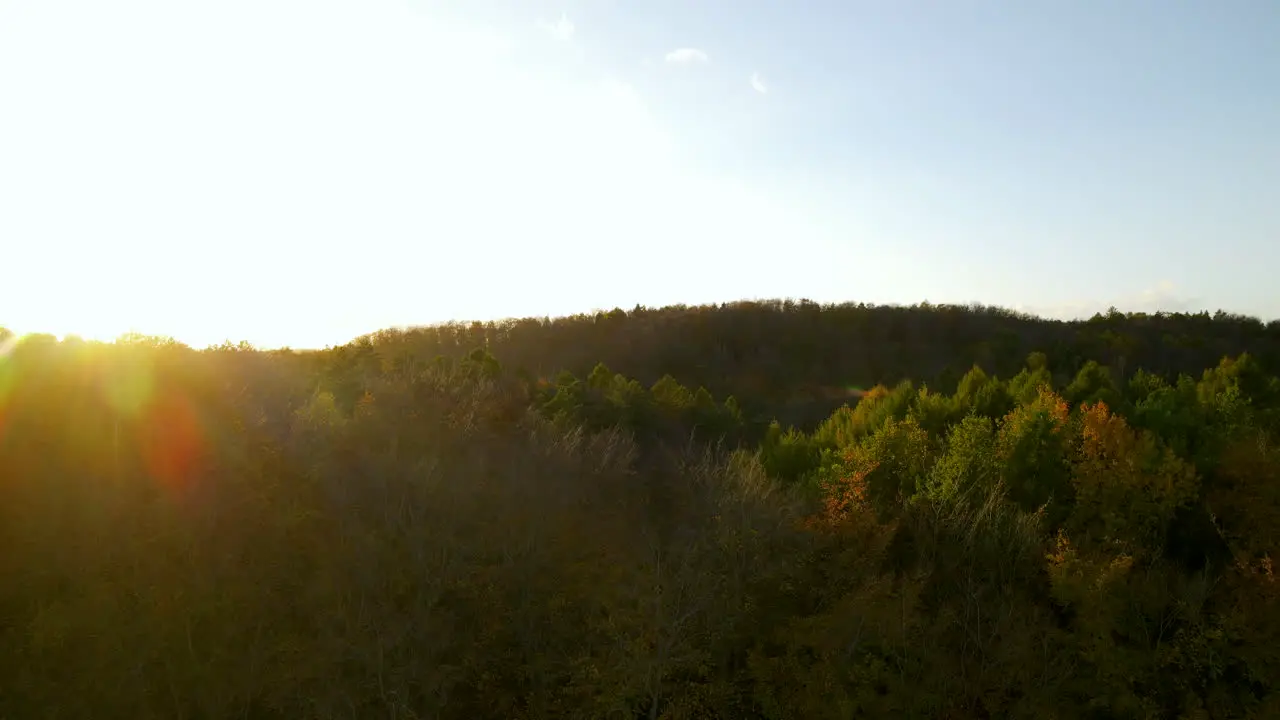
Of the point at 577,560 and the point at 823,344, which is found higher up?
the point at 823,344

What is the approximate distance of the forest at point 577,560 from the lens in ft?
62.5

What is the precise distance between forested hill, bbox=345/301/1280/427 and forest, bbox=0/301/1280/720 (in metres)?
30.2

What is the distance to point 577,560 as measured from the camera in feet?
76.8

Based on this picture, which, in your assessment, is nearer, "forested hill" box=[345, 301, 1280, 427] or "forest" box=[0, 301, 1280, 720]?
"forest" box=[0, 301, 1280, 720]

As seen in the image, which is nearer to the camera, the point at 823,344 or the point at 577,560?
the point at 577,560

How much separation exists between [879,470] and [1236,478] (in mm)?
9287

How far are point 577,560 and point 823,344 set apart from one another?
60.1m

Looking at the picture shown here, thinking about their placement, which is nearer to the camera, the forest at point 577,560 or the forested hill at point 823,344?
the forest at point 577,560

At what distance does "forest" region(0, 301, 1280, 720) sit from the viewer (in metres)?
19.0

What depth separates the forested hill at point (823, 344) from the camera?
2564 inches

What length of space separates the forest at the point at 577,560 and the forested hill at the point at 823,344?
3021cm

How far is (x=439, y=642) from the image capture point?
20.5 meters

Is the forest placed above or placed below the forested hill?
below

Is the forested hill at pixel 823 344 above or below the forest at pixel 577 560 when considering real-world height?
above
